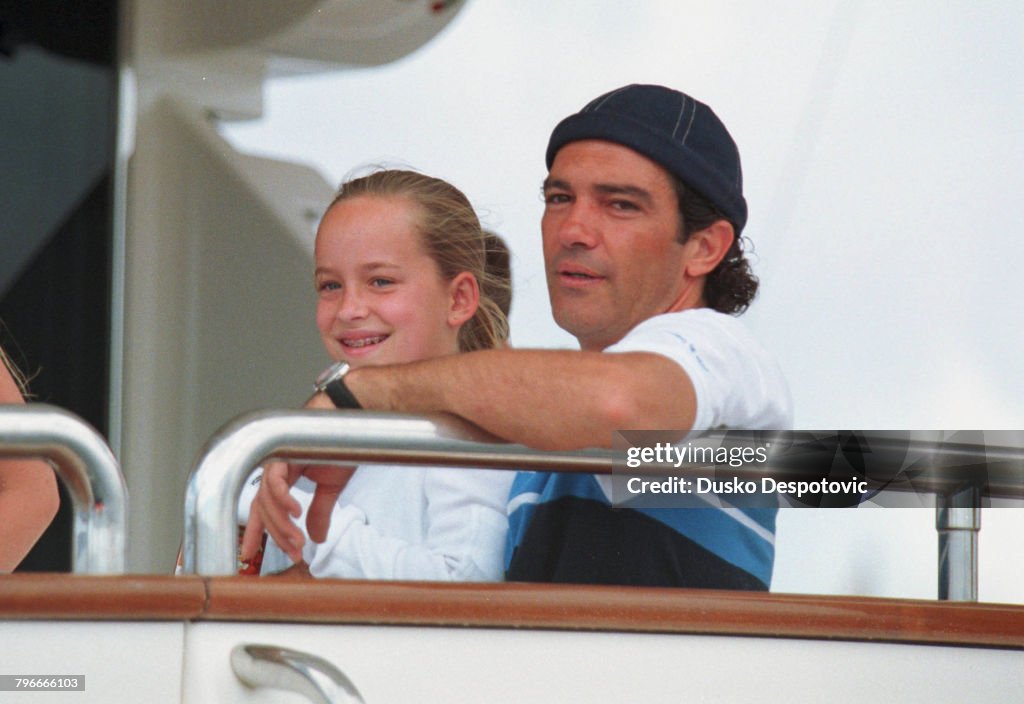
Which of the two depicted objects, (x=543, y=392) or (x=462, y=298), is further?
(x=462, y=298)

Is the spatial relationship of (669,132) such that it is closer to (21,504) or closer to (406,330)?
(406,330)

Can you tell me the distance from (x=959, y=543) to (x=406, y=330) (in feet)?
2.28

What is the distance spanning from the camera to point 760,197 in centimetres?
292

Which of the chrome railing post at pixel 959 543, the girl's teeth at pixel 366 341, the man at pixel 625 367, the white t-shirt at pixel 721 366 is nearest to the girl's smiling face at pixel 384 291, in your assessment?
the girl's teeth at pixel 366 341

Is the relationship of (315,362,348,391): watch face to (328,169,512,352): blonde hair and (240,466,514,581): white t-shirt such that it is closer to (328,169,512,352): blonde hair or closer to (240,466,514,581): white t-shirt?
(240,466,514,581): white t-shirt

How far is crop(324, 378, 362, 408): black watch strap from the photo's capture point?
142 cm

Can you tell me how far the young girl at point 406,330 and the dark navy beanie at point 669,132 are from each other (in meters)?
0.23

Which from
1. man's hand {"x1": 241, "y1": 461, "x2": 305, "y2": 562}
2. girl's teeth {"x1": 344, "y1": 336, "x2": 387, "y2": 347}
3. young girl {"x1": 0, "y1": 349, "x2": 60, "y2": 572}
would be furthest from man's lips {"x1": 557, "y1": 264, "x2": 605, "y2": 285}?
young girl {"x1": 0, "y1": 349, "x2": 60, "y2": 572}

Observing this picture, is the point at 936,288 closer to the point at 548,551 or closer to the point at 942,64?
the point at 942,64

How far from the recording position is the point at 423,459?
49.6 inches

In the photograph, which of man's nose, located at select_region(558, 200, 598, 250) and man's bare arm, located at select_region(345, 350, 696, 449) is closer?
man's bare arm, located at select_region(345, 350, 696, 449)

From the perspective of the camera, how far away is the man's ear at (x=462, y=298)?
191 cm

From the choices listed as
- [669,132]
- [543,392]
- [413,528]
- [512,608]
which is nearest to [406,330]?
[413,528]

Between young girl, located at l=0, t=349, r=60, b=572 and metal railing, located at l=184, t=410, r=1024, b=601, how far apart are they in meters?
0.63
